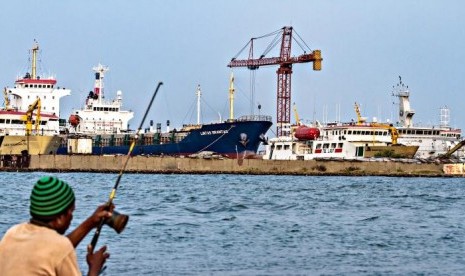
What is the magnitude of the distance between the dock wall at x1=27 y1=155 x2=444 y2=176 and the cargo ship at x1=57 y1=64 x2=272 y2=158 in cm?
391

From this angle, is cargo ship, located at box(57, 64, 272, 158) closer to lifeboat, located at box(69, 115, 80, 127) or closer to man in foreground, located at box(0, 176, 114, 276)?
lifeboat, located at box(69, 115, 80, 127)

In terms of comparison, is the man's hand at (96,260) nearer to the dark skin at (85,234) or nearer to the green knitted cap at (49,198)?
the dark skin at (85,234)

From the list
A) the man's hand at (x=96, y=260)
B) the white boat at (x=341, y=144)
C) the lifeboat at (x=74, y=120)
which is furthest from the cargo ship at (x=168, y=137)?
the man's hand at (x=96, y=260)

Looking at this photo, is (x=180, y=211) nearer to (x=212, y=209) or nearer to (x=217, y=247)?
(x=212, y=209)

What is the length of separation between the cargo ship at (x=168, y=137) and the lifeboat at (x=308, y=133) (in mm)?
Answer: 4053

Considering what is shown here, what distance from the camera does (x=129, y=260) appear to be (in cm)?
1997

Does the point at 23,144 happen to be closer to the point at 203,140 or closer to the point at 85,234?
the point at 203,140

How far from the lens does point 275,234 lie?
2673 centimetres

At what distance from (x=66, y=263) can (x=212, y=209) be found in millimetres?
30883

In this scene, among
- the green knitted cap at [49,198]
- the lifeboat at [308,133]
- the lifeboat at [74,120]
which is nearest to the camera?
the green knitted cap at [49,198]

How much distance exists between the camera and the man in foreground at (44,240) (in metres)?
6.01

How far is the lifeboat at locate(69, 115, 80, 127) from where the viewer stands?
106 meters

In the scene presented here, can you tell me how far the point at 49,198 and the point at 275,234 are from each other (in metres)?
20.7

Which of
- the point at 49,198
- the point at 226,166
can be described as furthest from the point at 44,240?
the point at 226,166
